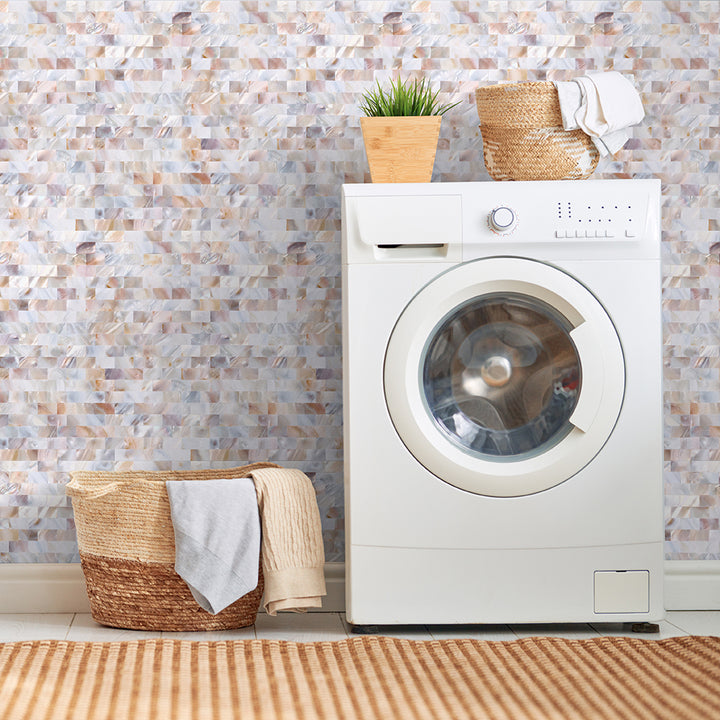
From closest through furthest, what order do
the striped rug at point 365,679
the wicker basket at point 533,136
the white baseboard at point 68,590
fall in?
the striped rug at point 365,679 < the wicker basket at point 533,136 < the white baseboard at point 68,590

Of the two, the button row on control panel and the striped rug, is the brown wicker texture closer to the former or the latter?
the striped rug

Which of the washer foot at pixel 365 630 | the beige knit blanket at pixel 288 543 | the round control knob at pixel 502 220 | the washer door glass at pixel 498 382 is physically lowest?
the washer foot at pixel 365 630

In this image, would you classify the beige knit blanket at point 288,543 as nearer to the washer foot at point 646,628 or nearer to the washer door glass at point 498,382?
the washer door glass at point 498,382

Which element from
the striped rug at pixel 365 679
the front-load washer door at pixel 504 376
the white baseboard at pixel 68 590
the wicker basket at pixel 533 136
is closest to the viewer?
the striped rug at pixel 365 679

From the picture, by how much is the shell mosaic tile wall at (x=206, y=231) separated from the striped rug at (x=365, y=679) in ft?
1.95

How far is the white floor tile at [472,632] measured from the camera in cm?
193

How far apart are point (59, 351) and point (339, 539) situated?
0.81m

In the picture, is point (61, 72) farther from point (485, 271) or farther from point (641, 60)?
point (641, 60)

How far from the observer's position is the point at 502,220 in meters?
1.94

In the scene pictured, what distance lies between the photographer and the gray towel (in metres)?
1.93

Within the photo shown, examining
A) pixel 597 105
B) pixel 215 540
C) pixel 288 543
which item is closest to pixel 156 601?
pixel 215 540

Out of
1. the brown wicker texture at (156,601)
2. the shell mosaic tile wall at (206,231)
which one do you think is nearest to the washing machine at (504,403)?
the brown wicker texture at (156,601)

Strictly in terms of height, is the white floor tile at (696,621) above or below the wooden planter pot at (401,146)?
below

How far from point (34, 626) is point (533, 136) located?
1.52 m
